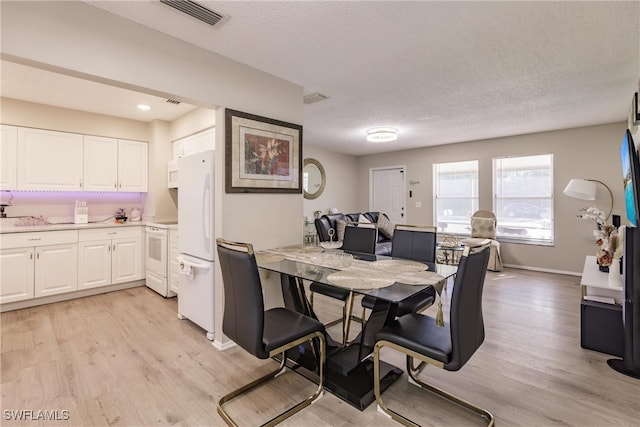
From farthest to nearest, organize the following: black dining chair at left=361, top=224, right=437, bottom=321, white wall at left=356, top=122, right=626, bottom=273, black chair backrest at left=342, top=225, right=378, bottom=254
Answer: white wall at left=356, top=122, right=626, bottom=273, black chair backrest at left=342, top=225, right=378, bottom=254, black dining chair at left=361, top=224, right=437, bottom=321

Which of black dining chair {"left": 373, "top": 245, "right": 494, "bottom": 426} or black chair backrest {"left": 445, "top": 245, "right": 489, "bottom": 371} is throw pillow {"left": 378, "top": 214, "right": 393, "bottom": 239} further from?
black chair backrest {"left": 445, "top": 245, "right": 489, "bottom": 371}

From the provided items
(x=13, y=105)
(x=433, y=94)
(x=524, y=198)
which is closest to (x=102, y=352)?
(x=13, y=105)

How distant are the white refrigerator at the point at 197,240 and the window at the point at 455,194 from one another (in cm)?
540

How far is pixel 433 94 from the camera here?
347 cm

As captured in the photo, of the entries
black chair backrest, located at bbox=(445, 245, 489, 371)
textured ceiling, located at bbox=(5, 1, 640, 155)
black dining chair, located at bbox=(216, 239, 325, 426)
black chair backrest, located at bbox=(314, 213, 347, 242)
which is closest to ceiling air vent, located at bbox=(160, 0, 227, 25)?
textured ceiling, located at bbox=(5, 1, 640, 155)

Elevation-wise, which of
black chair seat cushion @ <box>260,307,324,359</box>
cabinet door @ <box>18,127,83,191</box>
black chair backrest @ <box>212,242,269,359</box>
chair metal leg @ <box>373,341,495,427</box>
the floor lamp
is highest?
cabinet door @ <box>18,127,83,191</box>

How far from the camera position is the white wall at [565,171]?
474 centimetres

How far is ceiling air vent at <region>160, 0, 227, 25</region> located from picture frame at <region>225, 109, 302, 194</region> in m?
0.71

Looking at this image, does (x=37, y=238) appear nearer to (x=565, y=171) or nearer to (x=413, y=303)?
(x=413, y=303)

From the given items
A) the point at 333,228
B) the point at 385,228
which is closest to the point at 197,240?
the point at 333,228

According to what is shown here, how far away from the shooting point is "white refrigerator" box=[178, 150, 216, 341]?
2.71 meters

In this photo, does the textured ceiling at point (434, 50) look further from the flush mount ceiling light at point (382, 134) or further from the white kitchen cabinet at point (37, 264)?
the white kitchen cabinet at point (37, 264)

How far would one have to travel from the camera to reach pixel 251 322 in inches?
64.7

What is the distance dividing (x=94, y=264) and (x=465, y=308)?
4457 millimetres
